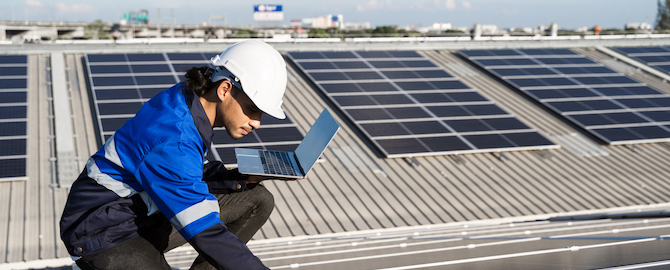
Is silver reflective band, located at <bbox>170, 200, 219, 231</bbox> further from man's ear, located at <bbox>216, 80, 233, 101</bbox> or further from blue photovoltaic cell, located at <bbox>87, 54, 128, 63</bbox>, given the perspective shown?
blue photovoltaic cell, located at <bbox>87, 54, 128, 63</bbox>

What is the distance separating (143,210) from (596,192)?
39.5 ft

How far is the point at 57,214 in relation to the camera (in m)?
10.3

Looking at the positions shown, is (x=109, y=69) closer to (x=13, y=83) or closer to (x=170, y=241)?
(x=13, y=83)

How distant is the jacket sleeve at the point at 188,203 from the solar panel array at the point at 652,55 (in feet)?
77.2

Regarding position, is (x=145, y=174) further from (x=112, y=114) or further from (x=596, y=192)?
(x=596, y=192)

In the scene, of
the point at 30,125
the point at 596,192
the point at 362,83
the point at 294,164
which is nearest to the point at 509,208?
the point at 596,192

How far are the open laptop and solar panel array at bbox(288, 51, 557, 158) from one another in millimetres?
9537

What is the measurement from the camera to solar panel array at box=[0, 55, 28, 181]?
37.0 ft

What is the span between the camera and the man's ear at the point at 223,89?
3.52 meters

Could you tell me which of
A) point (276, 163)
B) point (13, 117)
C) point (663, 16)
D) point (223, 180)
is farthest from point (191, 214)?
point (663, 16)

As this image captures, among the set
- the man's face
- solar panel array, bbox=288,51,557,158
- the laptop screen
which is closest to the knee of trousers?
the laptop screen

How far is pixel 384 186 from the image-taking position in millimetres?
12531

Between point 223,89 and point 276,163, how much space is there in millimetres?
782

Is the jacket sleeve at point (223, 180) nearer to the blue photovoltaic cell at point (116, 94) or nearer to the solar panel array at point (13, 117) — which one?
the solar panel array at point (13, 117)
